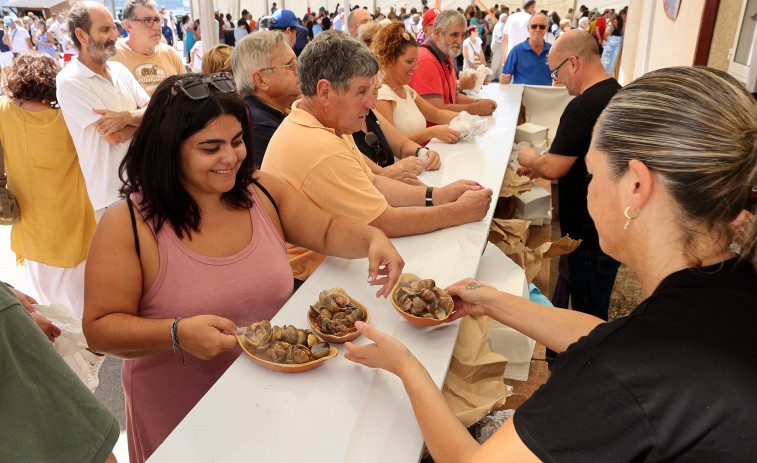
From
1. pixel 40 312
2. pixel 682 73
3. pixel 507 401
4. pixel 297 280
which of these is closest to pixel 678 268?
pixel 682 73

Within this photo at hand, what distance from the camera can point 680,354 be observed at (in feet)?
2.84

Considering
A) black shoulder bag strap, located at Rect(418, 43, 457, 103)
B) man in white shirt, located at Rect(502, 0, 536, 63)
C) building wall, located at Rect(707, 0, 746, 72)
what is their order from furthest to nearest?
man in white shirt, located at Rect(502, 0, 536, 63), black shoulder bag strap, located at Rect(418, 43, 457, 103), building wall, located at Rect(707, 0, 746, 72)

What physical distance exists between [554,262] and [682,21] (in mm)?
3246

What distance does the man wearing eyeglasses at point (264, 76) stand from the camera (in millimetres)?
2771

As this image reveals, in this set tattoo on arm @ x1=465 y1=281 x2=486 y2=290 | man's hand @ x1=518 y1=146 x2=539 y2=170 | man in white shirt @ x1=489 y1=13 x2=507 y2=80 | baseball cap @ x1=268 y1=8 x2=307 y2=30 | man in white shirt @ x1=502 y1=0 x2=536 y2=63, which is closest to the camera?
tattoo on arm @ x1=465 y1=281 x2=486 y2=290

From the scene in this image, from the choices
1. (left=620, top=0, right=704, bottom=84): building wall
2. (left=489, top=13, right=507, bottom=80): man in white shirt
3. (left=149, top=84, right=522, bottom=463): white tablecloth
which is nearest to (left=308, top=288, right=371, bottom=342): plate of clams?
(left=149, top=84, right=522, bottom=463): white tablecloth

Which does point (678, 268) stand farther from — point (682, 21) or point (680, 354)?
point (682, 21)

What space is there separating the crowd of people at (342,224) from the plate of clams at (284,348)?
2.2 inches

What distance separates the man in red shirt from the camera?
4.23 metres

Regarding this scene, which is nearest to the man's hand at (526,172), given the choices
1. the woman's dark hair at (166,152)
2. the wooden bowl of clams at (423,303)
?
the wooden bowl of clams at (423,303)

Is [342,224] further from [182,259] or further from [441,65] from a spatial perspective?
[441,65]

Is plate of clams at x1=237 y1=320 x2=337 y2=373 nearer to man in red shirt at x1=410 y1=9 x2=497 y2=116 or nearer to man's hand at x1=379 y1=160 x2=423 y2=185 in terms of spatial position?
man's hand at x1=379 y1=160 x2=423 y2=185

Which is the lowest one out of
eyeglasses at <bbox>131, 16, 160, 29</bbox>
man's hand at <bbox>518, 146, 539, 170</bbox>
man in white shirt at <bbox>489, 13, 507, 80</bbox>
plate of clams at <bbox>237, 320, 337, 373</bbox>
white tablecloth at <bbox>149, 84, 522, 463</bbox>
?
man in white shirt at <bbox>489, 13, 507, 80</bbox>

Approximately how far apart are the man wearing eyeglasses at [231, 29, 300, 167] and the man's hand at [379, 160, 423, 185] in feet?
2.04
